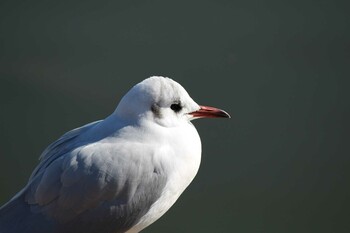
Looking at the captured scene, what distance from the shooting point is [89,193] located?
156cm

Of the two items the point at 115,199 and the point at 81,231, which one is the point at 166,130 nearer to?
the point at 115,199

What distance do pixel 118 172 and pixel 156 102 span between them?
0.63 feet

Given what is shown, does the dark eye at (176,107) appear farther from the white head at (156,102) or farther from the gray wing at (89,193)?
the gray wing at (89,193)

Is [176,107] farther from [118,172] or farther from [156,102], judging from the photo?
[118,172]

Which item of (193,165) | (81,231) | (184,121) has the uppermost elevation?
(184,121)

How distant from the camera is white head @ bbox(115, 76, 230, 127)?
63.8 inches

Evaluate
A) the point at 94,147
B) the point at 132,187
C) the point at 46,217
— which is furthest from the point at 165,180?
the point at 46,217

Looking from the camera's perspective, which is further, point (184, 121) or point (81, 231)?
point (184, 121)

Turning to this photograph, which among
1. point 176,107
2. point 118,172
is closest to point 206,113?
point 176,107

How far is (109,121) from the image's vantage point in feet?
5.49

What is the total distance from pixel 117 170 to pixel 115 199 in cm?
7

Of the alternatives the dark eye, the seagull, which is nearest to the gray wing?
the seagull

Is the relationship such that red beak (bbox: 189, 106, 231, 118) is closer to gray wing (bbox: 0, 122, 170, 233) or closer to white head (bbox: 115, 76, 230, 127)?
white head (bbox: 115, 76, 230, 127)

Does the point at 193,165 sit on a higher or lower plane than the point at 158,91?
lower
